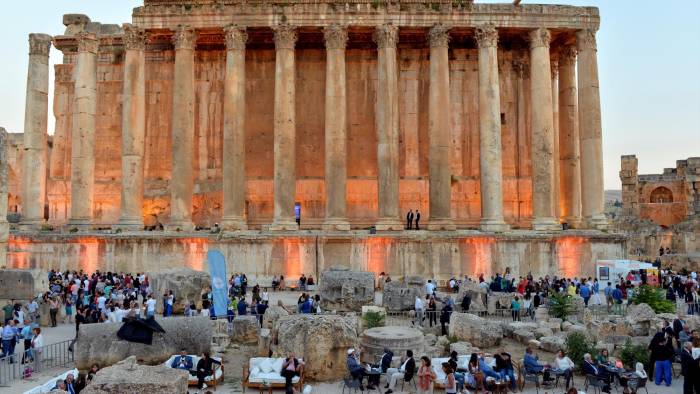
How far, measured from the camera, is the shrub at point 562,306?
18.2 metres

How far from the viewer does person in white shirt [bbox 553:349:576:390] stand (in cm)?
1155

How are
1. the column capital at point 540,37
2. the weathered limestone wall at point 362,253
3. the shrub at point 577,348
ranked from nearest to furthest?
the shrub at point 577,348
the weathered limestone wall at point 362,253
the column capital at point 540,37

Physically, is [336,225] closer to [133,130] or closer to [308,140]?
[308,140]

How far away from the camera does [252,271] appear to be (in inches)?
1032

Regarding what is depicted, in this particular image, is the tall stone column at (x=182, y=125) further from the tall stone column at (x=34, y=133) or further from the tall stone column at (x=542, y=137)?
the tall stone column at (x=542, y=137)

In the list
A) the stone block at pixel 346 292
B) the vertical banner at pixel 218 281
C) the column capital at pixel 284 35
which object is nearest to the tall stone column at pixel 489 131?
the column capital at pixel 284 35

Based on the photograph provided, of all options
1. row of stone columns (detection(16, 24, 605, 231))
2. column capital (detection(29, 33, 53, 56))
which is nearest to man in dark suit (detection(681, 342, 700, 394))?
row of stone columns (detection(16, 24, 605, 231))

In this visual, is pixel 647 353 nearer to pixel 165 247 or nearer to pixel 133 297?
pixel 133 297

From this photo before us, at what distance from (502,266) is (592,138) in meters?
8.57

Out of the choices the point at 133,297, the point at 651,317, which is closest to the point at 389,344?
the point at 651,317

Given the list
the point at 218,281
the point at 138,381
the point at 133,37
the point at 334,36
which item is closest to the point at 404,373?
the point at 138,381

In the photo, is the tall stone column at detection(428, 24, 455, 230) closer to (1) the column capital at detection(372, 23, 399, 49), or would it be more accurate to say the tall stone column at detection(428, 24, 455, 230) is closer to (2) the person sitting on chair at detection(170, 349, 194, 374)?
(1) the column capital at detection(372, 23, 399, 49)

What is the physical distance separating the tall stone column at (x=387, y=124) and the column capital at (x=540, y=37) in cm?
738

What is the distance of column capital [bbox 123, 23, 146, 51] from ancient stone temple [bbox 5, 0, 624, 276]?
98mm
